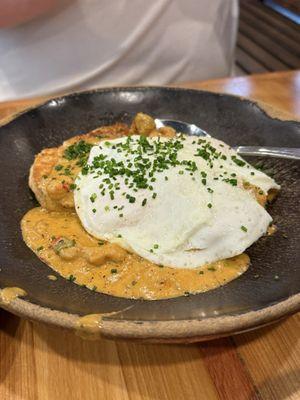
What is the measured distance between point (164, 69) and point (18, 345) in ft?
6.85

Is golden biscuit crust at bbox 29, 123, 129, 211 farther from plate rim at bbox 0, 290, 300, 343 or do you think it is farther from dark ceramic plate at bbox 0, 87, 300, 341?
plate rim at bbox 0, 290, 300, 343

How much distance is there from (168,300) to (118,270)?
18 centimetres

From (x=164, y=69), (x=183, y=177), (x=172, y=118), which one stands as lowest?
(x=164, y=69)

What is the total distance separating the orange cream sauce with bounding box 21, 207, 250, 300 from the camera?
114 centimetres

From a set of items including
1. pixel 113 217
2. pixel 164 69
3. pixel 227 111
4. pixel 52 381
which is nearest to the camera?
pixel 52 381

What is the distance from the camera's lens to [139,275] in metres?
1.18

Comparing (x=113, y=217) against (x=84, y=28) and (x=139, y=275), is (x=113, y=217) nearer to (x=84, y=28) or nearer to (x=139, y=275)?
(x=139, y=275)

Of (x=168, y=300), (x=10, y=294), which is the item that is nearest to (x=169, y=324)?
(x=168, y=300)

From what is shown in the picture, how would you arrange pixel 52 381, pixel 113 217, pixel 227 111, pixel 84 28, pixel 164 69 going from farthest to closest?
pixel 164 69 < pixel 84 28 < pixel 227 111 < pixel 113 217 < pixel 52 381

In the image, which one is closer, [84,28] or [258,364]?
[258,364]

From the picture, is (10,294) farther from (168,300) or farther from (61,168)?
(61,168)

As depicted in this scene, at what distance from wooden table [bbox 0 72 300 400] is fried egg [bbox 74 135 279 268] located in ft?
0.79

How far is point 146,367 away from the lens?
1.13m

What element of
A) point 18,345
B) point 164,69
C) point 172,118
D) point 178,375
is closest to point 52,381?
point 18,345
